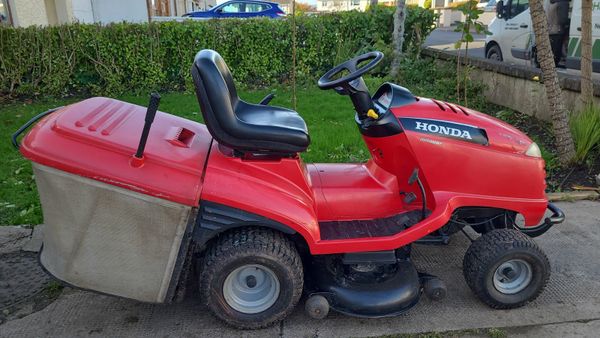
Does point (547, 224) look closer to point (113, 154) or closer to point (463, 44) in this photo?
point (113, 154)

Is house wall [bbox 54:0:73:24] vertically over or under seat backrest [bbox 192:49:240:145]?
under

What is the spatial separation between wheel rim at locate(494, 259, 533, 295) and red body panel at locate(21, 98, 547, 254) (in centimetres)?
30

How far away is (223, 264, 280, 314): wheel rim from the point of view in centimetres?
277

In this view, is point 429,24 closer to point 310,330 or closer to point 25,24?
point 25,24

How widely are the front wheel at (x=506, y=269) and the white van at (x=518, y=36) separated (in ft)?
21.8

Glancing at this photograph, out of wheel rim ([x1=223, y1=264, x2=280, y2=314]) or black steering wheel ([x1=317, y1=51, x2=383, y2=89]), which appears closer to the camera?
wheel rim ([x1=223, y1=264, x2=280, y2=314])

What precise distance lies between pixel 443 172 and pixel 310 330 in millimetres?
1196

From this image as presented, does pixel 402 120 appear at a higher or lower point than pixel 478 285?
higher

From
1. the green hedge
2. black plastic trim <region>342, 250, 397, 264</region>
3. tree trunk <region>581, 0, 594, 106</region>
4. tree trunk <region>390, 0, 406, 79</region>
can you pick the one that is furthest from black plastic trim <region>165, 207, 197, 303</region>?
tree trunk <region>390, 0, 406, 79</region>

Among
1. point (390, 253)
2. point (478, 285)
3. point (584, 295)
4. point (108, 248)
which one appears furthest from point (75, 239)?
point (584, 295)

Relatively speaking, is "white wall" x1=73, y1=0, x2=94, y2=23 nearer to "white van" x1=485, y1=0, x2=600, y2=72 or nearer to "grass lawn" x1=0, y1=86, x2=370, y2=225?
"grass lawn" x1=0, y1=86, x2=370, y2=225

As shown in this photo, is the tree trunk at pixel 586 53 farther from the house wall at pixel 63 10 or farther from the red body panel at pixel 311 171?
the house wall at pixel 63 10

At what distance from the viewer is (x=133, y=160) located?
2490 millimetres

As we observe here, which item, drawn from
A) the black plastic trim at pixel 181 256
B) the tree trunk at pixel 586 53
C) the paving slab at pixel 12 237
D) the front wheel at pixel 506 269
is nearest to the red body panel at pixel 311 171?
the black plastic trim at pixel 181 256
